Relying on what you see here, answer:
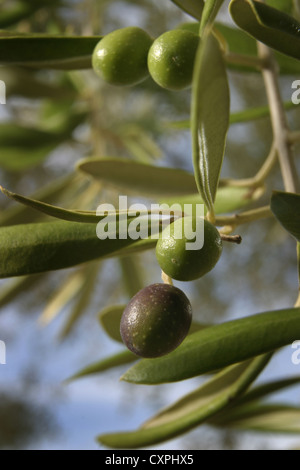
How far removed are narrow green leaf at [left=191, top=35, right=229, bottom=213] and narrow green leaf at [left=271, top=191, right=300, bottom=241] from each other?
0.19 feet

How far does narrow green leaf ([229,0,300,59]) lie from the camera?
0.54m

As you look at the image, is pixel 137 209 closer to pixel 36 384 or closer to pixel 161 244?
pixel 161 244

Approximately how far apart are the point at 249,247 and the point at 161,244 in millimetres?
1773

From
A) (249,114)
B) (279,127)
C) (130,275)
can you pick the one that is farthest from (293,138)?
(130,275)

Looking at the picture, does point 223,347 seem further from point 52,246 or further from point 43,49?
point 43,49

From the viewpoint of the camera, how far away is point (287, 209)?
1.86ft

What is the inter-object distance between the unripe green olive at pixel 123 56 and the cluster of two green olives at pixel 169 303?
213 mm

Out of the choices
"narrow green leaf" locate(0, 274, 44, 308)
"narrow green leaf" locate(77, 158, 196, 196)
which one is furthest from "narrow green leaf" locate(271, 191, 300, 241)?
"narrow green leaf" locate(0, 274, 44, 308)

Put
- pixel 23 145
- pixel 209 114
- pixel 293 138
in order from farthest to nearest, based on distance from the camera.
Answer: pixel 23 145 < pixel 293 138 < pixel 209 114

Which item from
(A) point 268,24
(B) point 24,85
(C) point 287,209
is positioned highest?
(B) point 24,85

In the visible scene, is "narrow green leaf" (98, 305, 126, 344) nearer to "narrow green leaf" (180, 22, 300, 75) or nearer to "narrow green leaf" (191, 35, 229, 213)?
"narrow green leaf" (191, 35, 229, 213)

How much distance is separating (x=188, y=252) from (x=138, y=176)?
0.49m

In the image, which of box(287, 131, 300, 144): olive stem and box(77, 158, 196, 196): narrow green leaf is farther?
box(77, 158, 196, 196): narrow green leaf

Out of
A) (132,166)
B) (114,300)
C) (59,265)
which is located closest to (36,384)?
(114,300)
